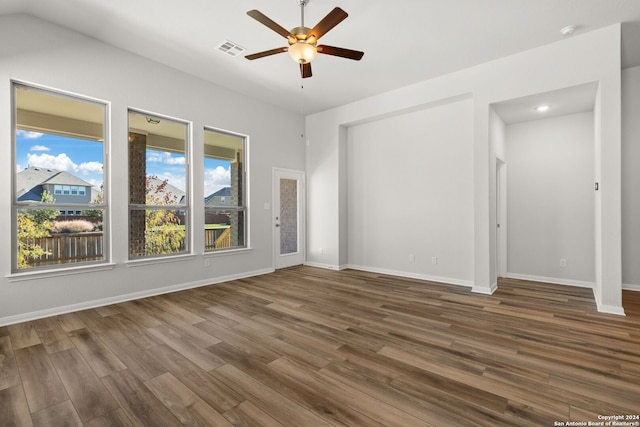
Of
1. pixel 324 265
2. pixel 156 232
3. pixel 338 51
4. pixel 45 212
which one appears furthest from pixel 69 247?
pixel 324 265

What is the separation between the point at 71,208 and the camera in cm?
383

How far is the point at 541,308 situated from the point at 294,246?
14.8ft

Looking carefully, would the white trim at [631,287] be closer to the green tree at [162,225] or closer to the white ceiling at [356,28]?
the white ceiling at [356,28]

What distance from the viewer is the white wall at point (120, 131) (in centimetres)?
336

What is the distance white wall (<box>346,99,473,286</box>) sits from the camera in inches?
199

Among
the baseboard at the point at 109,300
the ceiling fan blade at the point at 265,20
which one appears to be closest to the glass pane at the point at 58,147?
the baseboard at the point at 109,300

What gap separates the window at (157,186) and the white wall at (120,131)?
0.57ft

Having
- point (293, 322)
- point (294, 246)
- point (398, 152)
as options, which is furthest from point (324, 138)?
point (293, 322)

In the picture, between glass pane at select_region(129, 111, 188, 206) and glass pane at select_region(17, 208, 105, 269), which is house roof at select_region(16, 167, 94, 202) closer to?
glass pane at select_region(17, 208, 105, 269)

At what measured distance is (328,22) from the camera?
276 cm

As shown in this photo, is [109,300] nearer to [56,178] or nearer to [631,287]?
[56,178]

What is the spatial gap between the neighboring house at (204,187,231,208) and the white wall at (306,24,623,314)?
1.95 meters

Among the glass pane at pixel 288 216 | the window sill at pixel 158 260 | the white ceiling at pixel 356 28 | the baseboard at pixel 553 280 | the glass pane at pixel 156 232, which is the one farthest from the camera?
the glass pane at pixel 288 216

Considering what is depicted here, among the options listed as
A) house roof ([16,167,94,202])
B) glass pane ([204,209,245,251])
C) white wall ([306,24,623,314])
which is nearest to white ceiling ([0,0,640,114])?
white wall ([306,24,623,314])
